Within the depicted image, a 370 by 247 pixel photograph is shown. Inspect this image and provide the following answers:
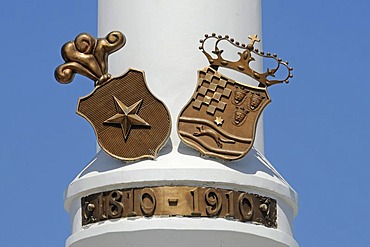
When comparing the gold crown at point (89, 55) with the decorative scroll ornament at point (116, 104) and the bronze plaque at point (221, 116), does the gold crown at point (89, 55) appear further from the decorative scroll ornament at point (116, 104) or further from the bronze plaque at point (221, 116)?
the bronze plaque at point (221, 116)

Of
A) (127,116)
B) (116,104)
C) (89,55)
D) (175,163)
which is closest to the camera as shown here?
(175,163)

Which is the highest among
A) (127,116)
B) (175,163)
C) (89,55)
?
(89,55)

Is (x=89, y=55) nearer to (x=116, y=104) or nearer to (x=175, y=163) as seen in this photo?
(x=116, y=104)

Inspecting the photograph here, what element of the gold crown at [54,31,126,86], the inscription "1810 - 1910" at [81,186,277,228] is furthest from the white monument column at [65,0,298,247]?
the gold crown at [54,31,126,86]

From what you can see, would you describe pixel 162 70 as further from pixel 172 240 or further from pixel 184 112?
pixel 172 240

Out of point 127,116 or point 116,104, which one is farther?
point 116,104

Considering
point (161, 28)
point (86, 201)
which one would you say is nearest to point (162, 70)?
point (161, 28)

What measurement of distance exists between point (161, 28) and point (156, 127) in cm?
196

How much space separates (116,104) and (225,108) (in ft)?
5.76

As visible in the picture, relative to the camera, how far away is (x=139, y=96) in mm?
23906

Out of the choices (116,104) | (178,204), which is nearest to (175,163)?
(178,204)

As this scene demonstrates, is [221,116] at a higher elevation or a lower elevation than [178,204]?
higher

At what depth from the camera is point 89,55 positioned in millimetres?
24203

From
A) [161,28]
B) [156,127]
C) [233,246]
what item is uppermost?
[161,28]
